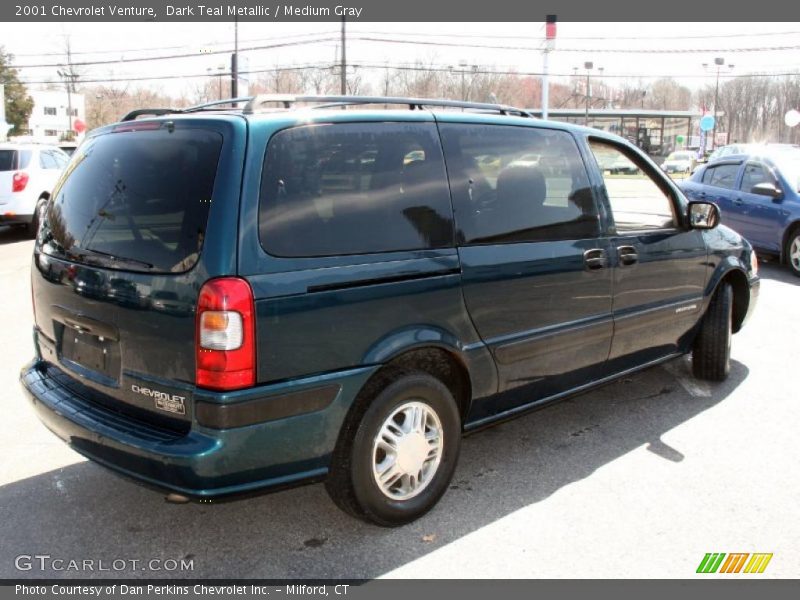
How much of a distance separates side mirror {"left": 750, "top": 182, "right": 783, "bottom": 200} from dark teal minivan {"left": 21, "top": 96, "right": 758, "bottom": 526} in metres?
7.16

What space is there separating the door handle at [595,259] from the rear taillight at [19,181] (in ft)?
39.4

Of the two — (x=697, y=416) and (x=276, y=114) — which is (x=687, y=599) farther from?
(x=276, y=114)

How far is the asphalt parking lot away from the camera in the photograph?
3.07 metres

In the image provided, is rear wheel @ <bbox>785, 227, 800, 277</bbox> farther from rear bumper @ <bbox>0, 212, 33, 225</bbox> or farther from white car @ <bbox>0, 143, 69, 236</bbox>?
rear bumper @ <bbox>0, 212, 33, 225</bbox>

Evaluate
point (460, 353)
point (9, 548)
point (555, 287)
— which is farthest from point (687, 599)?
point (9, 548)

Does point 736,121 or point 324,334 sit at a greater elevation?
point 736,121

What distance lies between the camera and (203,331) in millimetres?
2693

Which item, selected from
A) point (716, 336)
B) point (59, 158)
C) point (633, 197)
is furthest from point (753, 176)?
point (59, 158)

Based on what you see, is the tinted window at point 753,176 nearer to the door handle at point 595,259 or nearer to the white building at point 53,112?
the door handle at point 595,259

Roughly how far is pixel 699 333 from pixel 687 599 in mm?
2777

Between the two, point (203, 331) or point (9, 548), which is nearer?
point (203, 331)

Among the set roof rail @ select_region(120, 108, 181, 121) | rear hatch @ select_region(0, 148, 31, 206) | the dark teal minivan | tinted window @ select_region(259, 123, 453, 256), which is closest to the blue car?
the dark teal minivan

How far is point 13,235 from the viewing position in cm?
1449

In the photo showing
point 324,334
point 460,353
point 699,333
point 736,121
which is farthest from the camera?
point 736,121
